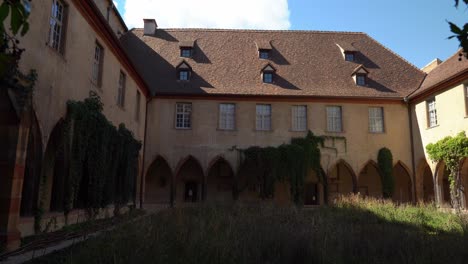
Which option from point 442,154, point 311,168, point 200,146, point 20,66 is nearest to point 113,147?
point 20,66

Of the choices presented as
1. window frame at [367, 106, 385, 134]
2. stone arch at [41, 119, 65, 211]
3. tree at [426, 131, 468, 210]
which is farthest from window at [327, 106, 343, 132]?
stone arch at [41, 119, 65, 211]

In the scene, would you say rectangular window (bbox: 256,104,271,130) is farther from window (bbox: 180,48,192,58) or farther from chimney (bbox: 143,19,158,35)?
chimney (bbox: 143,19,158,35)

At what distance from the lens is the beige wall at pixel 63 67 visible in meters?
9.25

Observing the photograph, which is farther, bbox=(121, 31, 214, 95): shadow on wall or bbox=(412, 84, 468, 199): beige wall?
bbox=(121, 31, 214, 95): shadow on wall

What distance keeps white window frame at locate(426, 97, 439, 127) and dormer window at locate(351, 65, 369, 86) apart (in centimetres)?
356

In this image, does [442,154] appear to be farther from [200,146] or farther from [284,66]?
[200,146]

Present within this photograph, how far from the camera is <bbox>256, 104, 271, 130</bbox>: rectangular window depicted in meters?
21.8

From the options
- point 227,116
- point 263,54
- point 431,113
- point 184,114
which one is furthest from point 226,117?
point 431,113

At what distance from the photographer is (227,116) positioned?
71.9 feet

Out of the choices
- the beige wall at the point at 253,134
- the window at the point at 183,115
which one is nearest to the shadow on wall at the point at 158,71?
the beige wall at the point at 253,134

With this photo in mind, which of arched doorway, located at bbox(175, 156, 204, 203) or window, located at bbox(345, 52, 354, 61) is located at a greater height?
window, located at bbox(345, 52, 354, 61)

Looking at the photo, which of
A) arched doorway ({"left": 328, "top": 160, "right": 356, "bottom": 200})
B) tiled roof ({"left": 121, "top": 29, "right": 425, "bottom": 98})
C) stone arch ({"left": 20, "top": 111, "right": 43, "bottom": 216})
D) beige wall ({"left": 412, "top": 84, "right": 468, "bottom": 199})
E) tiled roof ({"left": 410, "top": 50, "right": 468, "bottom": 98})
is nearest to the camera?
stone arch ({"left": 20, "top": 111, "right": 43, "bottom": 216})

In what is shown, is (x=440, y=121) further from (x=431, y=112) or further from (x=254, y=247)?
(x=254, y=247)

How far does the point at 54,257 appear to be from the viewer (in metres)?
6.41
